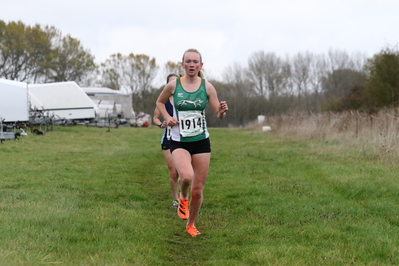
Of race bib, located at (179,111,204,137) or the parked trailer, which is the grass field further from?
the parked trailer

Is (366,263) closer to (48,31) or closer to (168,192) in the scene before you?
(168,192)

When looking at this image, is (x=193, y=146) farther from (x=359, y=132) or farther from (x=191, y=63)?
(x=359, y=132)

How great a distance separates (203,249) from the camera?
581 centimetres

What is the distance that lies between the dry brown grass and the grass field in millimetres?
660

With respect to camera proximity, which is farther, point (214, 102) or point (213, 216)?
point (213, 216)

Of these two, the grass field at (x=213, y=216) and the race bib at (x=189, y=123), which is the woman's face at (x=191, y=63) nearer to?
the race bib at (x=189, y=123)

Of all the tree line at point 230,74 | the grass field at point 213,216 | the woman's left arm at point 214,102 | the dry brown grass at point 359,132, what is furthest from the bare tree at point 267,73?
the woman's left arm at point 214,102

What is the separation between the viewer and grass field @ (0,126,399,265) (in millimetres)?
5223

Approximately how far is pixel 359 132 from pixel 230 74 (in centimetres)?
5897

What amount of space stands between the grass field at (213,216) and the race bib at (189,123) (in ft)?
4.23

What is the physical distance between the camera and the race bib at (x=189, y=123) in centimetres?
631

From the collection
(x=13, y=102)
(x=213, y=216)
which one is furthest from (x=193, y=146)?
(x=13, y=102)

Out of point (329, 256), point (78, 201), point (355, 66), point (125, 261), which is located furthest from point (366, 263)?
point (355, 66)

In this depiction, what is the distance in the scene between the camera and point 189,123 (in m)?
6.32
